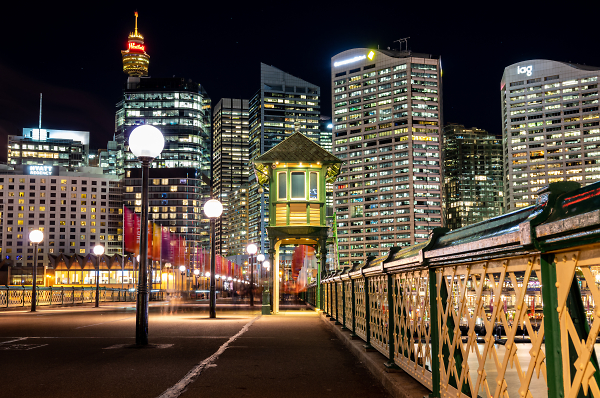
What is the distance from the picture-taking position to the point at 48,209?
192125 mm

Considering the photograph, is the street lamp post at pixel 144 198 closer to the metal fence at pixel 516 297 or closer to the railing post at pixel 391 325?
the railing post at pixel 391 325

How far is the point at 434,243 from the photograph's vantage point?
533cm

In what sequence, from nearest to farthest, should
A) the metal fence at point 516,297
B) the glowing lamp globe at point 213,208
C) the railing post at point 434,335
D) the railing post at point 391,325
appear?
the metal fence at point 516,297 → the railing post at point 434,335 → the railing post at point 391,325 → the glowing lamp globe at point 213,208

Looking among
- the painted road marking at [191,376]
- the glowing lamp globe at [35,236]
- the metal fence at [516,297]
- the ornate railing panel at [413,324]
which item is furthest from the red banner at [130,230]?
the metal fence at [516,297]

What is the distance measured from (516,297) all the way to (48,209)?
207 m

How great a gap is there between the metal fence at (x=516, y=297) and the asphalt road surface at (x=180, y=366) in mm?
2083

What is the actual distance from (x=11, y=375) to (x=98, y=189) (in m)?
202

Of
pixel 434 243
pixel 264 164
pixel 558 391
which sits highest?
pixel 264 164

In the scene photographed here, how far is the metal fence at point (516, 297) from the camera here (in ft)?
8.45

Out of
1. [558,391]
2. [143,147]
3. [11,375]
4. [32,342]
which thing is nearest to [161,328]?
[32,342]

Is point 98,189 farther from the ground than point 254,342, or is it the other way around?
point 98,189

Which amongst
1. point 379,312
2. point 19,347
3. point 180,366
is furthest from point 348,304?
point 19,347

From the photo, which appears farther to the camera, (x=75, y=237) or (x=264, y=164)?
(x=75, y=237)

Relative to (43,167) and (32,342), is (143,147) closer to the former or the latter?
(32,342)
